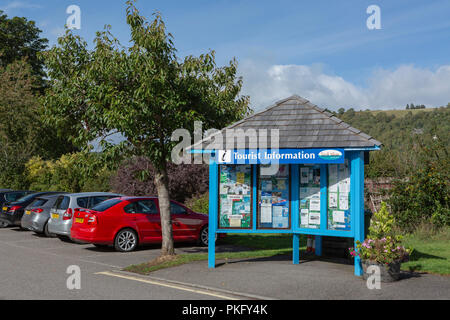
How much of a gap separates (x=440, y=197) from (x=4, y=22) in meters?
47.3

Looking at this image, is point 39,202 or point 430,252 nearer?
point 430,252

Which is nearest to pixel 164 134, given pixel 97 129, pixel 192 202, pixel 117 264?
pixel 97 129

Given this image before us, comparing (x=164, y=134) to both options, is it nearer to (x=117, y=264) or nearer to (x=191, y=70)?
(x=191, y=70)

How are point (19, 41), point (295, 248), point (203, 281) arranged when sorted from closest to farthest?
1. point (203, 281)
2. point (295, 248)
3. point (19, 41)

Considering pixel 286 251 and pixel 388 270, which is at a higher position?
pixel 388 270

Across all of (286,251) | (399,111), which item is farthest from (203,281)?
(399,111)

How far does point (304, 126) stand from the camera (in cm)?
1049

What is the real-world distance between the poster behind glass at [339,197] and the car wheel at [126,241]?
6.07 metres

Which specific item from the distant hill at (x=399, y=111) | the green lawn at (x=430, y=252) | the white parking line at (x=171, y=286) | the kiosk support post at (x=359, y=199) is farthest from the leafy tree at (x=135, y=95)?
the distant hill at (x=399, y=111)

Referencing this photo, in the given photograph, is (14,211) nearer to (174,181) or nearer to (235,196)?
(174,181)

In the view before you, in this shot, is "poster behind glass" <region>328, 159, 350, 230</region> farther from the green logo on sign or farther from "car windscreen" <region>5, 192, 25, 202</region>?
"car windscreen" <region>5, 192, 25, 202</region>

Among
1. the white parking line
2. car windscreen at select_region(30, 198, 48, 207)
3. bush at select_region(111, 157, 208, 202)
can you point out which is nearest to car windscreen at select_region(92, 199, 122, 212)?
the white parking line

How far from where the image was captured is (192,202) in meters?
22.3

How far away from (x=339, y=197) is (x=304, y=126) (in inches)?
67.2
